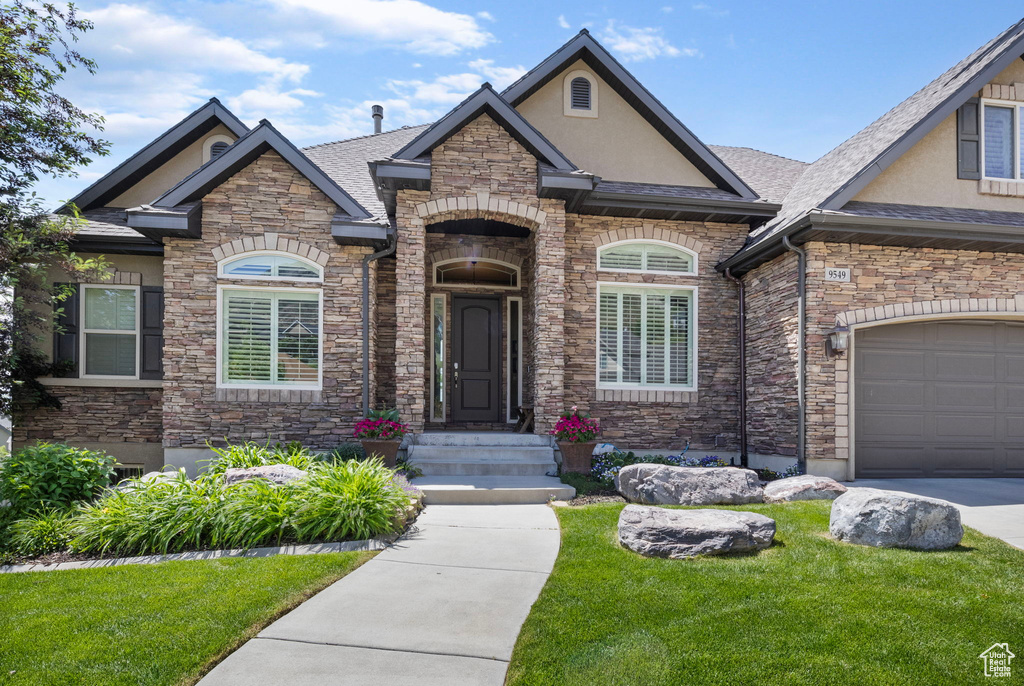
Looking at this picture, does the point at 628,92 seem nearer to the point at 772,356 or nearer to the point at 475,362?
the point at 772,356

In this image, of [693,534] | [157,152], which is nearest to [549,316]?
[693,534]

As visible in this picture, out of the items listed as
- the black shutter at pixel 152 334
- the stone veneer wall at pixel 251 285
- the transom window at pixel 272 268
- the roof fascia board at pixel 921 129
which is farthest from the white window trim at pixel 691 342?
the black shutter at pixel 152 334

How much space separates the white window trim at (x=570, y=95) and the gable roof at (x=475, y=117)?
1832mm

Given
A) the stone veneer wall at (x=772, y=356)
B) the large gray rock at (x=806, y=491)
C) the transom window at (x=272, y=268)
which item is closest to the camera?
the large gray rock at (x=806, y=491)

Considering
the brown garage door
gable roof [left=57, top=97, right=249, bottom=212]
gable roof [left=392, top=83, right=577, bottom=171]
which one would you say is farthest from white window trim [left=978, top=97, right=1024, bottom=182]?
gable roof [left=57, top=97, right=249, bottom=212]

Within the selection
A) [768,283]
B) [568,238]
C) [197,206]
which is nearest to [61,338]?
[197,206]

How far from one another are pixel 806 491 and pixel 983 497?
2369 millimetres

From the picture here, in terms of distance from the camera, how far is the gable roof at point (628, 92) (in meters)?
10.3

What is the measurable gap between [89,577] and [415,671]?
9.84 feet

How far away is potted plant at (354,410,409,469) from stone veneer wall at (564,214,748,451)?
2798 millimetres

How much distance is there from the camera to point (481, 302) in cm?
1158

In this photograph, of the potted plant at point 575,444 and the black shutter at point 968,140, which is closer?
the potted plant at point 575,444

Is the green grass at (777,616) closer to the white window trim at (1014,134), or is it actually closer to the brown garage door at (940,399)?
the brown garage door at (940,399)

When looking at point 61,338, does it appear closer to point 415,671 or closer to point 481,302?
point 481,302
